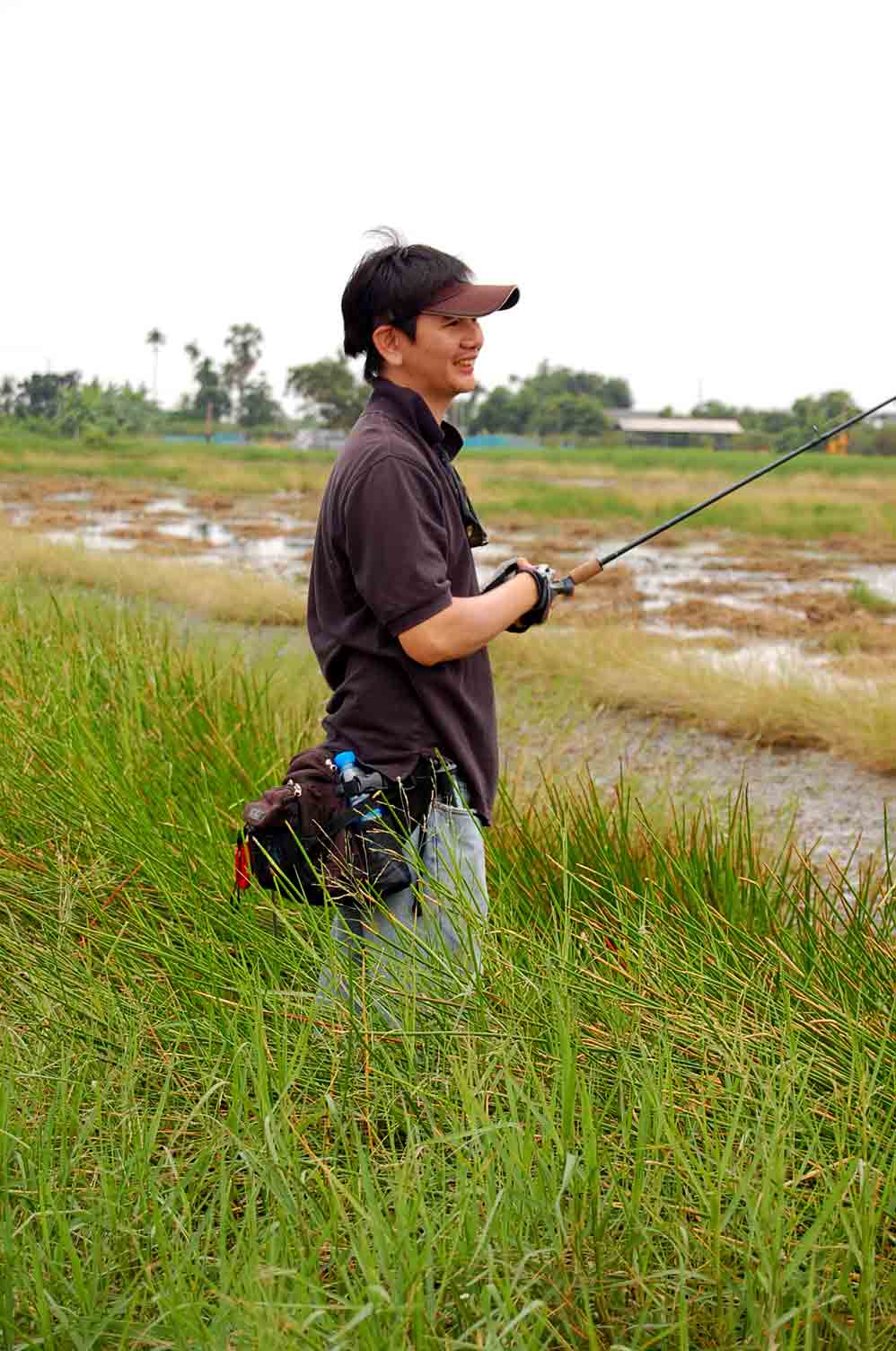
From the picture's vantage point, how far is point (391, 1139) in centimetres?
184

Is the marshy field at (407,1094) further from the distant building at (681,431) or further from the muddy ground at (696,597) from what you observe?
the distant building at (681,431)

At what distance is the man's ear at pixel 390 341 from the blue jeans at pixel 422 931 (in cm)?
77

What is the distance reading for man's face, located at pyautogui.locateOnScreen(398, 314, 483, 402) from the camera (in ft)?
7.99

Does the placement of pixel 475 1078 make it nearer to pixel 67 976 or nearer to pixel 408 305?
pixel 67 976

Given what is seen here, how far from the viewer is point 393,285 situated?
2412 mm

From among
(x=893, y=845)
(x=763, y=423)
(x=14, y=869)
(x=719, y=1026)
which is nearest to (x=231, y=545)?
(x=893, y=845)

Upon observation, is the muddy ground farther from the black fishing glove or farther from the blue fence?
the blue fence

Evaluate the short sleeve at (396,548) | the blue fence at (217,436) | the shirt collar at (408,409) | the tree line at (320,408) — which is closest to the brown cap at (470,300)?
the shirt collar at (408,409)

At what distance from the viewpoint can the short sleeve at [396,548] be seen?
2.30m

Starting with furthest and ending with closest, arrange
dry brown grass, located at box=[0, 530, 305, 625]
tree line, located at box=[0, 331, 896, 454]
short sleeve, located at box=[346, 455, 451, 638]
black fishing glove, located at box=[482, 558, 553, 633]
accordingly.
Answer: tree line, located at box=[0, 331, 896, 454]
dry brown grass, located at box=[0, 530, 305, 625]
black fishing glove, located at box=[482, 558, 553, 633]
short sleeve, located at box=[346, 455, 451, 638]

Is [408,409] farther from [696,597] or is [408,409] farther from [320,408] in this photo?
[320,408]

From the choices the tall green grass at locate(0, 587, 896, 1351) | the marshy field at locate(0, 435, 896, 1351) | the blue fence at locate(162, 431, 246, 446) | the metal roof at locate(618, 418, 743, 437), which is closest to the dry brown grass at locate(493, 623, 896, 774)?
the marshy field at locate(0, 435, 896, 1351)

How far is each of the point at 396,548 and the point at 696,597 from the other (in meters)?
13.4

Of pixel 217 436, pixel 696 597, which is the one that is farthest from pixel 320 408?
pixel 696 597
